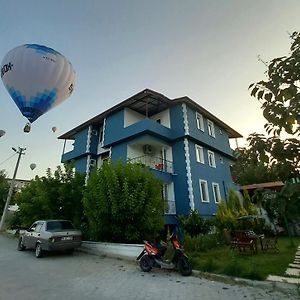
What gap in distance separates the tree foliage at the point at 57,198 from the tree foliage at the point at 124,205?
4014 millimetres

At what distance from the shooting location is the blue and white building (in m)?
18.2

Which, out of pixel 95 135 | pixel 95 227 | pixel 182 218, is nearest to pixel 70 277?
pixel 95 227

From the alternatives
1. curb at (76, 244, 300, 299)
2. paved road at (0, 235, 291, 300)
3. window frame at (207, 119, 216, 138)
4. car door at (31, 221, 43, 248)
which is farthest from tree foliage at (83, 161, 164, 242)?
window frame at (207, 119, 216, 138)

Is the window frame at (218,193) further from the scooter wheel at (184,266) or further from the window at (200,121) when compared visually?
the scooter wheel at (184,266)

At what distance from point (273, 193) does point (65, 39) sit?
12.5 m

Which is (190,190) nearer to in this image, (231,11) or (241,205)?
(241,205)

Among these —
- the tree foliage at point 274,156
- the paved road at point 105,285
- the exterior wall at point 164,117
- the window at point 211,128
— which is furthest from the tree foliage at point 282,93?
the window at point 211,128

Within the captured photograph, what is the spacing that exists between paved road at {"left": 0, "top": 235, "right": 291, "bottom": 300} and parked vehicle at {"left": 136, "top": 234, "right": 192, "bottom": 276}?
25 cm

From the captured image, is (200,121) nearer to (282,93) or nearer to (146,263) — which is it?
(146,263)

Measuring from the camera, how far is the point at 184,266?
26.8ft

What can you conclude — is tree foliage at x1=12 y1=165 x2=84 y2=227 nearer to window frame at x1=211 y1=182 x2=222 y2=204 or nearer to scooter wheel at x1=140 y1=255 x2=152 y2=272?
scooter wheel at x1=140 y1=255 x2=152 y2=272

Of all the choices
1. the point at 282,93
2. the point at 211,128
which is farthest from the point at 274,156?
the point at 211,128

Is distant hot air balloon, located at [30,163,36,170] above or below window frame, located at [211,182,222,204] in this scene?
above

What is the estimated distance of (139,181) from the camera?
1266 centimetres
